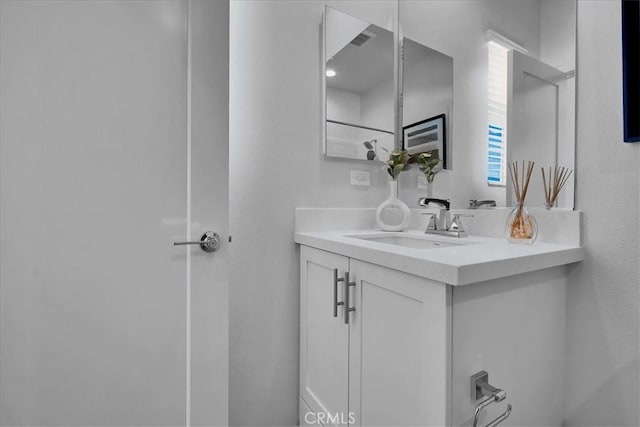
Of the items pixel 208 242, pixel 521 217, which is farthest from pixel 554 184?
pixel 208 242

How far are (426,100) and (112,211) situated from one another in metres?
1.34

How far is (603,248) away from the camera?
82 cm

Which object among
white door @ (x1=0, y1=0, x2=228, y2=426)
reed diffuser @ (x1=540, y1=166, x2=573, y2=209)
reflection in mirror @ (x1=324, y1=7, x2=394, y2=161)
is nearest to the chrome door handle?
white door @ (x1=0, y1=0, x2=228, y2=426)

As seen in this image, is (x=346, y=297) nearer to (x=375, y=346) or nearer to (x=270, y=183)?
(x=375, y=346)

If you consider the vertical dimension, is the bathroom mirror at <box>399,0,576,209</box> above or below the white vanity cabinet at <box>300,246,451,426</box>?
above

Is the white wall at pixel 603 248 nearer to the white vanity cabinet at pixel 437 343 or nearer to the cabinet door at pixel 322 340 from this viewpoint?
the white vanity cabinet at pixel 437 343

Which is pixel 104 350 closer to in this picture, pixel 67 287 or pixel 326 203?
pixel 67 287

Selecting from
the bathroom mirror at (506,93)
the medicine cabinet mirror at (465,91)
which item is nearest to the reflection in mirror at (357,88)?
the medicine cabinet mirror at (465,91)

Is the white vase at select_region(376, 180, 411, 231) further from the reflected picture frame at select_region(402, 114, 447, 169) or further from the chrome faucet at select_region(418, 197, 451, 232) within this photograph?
the reflected picture frame at select_region(402, 114, 447, 169)

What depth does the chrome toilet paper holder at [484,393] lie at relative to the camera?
0.62 metres

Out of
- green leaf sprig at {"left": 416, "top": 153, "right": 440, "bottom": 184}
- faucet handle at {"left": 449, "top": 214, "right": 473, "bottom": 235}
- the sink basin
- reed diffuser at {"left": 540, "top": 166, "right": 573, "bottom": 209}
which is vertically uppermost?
green leaf sprig at {"left": 416, "top": 153, "right": 440, "bottom": 184}

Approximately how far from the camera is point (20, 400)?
2.54 ft

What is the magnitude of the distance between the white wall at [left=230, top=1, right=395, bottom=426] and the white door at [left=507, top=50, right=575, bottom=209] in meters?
0.73

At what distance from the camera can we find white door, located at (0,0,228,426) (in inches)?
30.2
